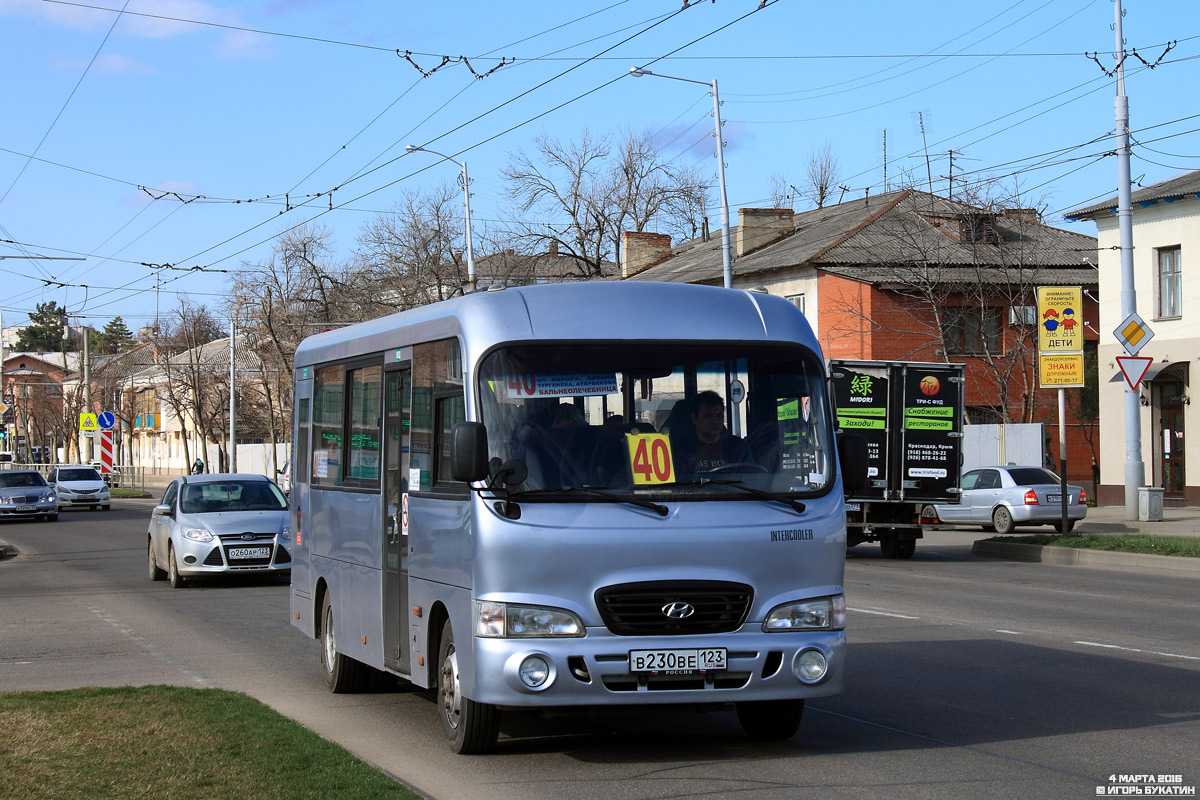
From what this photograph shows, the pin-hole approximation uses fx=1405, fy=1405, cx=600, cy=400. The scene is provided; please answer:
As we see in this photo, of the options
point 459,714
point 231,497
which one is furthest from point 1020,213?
Result: point 459,714

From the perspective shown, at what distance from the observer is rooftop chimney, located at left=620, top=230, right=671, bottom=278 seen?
64.8 metres

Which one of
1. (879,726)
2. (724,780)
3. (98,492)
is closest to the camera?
(724,780)

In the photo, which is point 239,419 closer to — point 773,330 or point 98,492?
point 98,492

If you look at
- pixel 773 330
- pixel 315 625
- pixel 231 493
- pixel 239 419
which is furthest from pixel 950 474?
pixel 239 419

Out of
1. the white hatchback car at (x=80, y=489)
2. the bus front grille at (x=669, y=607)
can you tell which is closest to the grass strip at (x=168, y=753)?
the bus front grille at (x=669, y=607)

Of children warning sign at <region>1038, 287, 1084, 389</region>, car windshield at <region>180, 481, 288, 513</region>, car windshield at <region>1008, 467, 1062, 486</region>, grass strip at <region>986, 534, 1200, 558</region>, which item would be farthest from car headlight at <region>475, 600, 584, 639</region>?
car windshield at <region>1008, 467, 1062, 486</region>

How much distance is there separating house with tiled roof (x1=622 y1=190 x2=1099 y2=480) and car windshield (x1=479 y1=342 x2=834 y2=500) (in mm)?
35812

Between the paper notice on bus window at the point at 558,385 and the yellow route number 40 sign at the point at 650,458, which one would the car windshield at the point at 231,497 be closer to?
the paper notice on bus window at the point at 558,385

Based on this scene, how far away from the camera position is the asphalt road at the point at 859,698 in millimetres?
6953

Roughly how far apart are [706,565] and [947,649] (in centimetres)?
545

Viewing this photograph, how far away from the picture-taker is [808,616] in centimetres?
733

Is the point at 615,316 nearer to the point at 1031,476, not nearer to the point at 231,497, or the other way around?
the point at 231,497

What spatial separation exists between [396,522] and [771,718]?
2589 millimetres

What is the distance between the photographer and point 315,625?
10.9 metres
